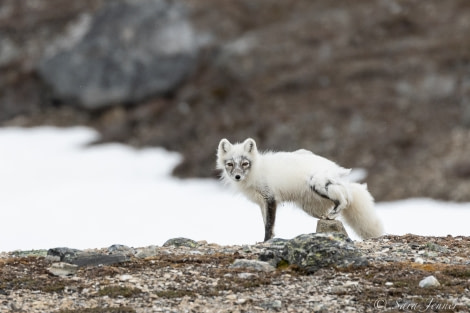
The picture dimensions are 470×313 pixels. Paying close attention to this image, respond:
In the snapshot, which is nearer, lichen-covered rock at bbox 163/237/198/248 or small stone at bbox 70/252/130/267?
small stone at bbox 70/252/130/267

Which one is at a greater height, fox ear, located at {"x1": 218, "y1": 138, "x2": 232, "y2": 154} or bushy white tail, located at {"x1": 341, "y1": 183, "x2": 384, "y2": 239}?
fox ear, located at {"x1": 218, "y1": 138, "x2": 232, "y2": 154}

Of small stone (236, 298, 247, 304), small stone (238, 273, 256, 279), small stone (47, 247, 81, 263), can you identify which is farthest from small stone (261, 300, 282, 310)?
small stone (47, 247, 81, 263)

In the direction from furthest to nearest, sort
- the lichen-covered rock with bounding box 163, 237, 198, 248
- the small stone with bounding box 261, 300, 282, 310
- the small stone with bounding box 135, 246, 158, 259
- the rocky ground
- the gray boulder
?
the gray boulder → the lichen-covered rock with bounding box 163, 237, 198, 248 → the small stone with bounding box 135, 246, 158, 259 → the rocky ground → the small stone with bounding box 261, 300, 282, 310

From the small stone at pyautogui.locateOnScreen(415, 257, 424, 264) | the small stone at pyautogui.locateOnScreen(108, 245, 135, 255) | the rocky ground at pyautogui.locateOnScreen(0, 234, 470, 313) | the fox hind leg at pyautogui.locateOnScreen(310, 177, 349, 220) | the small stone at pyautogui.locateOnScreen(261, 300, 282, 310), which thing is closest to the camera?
the small stone at pyautogui.locateOnScreen(261, 300, 282, 310)

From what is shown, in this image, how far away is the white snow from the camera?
3008cm

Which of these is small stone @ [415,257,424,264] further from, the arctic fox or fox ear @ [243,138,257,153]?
fox ear @ [243,138,257,153]

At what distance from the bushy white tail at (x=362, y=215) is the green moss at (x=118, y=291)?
5406 mm

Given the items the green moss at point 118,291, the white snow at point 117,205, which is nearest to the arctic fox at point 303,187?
the green moss at point 118,291

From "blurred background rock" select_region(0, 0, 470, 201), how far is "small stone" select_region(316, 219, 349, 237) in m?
22.9

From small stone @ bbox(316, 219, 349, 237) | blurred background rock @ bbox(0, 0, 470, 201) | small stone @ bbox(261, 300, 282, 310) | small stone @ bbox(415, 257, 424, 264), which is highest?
blurred background rock @ bbox(0, 0, 470, 201)

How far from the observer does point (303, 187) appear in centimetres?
1514

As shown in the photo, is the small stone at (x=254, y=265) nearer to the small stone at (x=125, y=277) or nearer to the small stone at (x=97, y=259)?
the small stone at (x=125, y=277)

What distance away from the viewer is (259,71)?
4938cm

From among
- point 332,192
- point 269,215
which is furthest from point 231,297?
point 269,215
